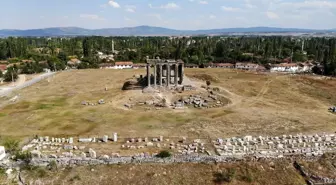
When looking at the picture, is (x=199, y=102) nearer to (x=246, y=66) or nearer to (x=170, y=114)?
(x=170, y=114)

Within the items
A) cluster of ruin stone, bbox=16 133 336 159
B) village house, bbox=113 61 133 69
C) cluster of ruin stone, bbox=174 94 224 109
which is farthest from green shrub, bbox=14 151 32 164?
village house, bbox=113 61 133 69

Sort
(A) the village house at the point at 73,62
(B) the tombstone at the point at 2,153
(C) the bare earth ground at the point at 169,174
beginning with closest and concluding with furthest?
(C) the bare earth ground at the point at 169,174, (B) the tombstone at the point at 2,153, (A) the village house at the point at 73,62

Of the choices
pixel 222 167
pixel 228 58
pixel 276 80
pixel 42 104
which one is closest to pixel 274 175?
pixel 222 167

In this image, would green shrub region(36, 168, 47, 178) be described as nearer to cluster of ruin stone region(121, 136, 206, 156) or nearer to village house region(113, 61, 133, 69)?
cluster of ruin stone region(121, 136, 206, 156)

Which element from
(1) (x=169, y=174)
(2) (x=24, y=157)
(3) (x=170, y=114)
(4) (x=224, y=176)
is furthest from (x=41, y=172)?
(3) (x=170, y=114)

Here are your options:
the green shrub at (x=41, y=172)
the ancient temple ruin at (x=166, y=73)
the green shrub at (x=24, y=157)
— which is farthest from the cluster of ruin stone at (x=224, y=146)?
the ancient temple ruin at (x=166, y=73)

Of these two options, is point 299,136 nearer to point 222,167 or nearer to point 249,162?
point 249,162

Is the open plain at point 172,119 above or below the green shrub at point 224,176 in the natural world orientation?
above

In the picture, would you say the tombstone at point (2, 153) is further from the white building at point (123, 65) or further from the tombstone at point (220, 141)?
the white building at point (123, 65)
